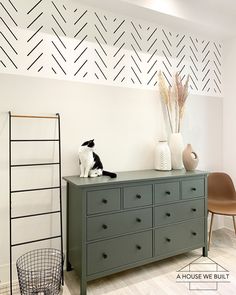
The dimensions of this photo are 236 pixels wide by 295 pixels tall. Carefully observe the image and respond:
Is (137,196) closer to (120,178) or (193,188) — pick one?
(120,178)

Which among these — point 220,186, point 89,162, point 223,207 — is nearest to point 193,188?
point 223,207

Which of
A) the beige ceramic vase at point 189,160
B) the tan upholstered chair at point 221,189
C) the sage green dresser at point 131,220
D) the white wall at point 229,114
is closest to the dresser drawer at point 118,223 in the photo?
the sage green dresser at point 131,220

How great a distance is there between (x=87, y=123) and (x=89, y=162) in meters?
0.45

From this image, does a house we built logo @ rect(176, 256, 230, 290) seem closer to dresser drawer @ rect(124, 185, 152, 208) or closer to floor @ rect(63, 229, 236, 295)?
floor @ rect(63, 229, 236, 295)

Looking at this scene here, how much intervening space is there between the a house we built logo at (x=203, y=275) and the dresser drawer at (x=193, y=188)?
27.4 inches

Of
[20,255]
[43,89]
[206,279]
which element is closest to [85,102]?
[43,89]

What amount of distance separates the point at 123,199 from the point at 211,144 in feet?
5.94

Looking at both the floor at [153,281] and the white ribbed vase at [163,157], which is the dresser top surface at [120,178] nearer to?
the white ribbed vase at [163,157]

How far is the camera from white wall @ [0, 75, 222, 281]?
6.84 feet

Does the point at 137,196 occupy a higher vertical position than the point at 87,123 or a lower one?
lower

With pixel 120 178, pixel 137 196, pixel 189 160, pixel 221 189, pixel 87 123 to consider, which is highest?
pixel 87 123

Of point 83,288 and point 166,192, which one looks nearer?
point 83,288

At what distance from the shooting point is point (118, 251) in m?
2.08

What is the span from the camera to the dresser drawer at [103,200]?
1949 mm
